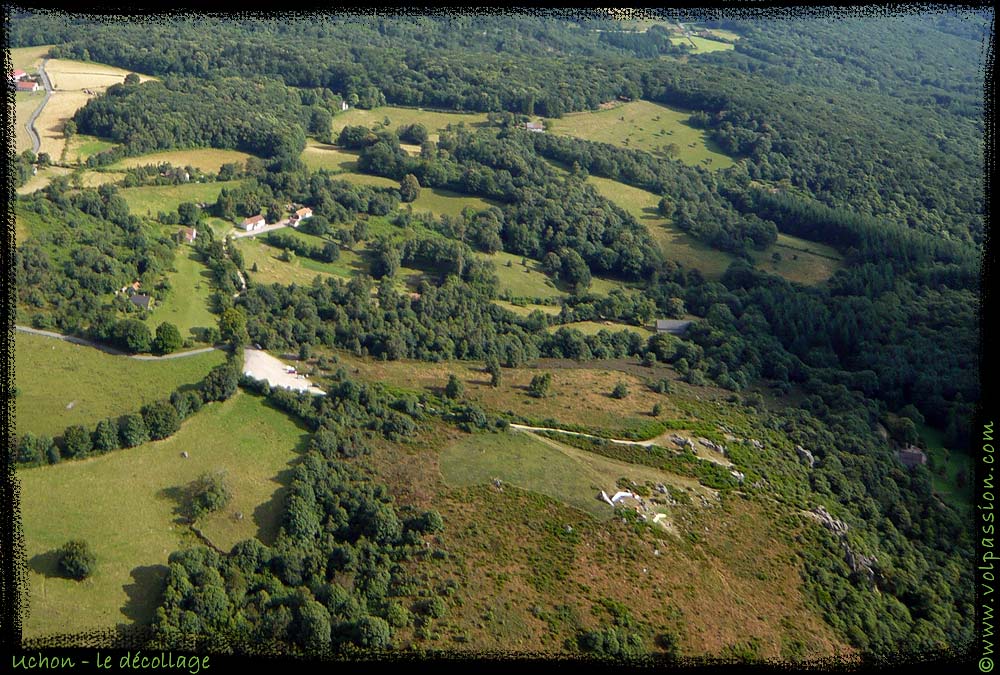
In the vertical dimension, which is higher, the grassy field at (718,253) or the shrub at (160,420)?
the shrub at (160,420)

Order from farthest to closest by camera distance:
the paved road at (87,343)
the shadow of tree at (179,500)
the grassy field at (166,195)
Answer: the grassy field at (166,195)
the paved road at (87,343)
the shadow of tree at (179,500)

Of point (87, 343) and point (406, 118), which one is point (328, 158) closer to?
point (406, 118)

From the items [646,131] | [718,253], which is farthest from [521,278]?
[646,131]

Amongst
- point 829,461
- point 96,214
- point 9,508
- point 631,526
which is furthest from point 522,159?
point 9,508

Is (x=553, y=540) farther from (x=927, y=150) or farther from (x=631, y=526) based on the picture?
(x=927, y=150)

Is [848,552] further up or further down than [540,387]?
further up

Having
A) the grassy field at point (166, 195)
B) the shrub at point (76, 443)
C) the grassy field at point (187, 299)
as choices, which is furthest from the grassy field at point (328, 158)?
the shrub at point (76, 443)

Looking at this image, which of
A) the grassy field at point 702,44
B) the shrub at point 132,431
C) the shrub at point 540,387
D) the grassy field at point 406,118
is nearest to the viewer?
the shrub at point 132,431

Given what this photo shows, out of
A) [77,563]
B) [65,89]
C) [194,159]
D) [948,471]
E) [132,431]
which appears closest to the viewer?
[77,563]

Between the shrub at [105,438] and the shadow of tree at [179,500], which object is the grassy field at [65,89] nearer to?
the shrub at [105,438]
